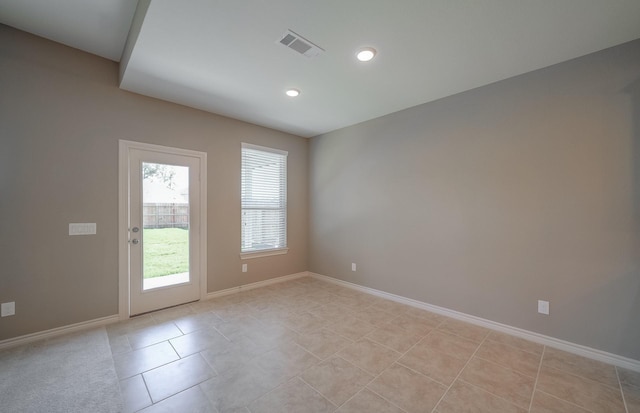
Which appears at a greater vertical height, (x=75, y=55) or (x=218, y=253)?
(x=75, y=55)

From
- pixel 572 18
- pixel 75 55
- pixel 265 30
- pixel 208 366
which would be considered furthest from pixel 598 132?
pixel 75 55

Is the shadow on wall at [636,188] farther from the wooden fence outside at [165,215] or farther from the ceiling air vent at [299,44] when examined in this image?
the wooden fence outside at [165,215]

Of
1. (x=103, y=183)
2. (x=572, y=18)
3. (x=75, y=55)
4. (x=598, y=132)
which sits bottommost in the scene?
(x=103, y=183)

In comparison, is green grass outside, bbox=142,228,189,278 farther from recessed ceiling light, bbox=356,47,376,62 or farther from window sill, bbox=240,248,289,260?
recessed ceiling light, bbox=356,47,376,62

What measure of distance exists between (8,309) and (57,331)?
1.49 feet

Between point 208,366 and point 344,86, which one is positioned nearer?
point 208,366

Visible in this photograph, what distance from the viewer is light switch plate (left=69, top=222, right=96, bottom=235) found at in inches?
107

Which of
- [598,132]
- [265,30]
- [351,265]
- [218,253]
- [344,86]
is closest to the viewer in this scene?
[265,30]

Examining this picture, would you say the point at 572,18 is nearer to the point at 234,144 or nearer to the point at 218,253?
the point at 234,144

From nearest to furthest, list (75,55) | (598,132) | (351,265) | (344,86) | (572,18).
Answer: (572,18) < (598,132) < (75,55) < (344,86) < (351,265)

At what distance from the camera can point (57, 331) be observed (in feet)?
8.55

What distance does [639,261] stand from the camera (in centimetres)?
209

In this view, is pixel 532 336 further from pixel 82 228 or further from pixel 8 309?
pixel 8 309

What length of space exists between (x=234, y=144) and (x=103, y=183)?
1.77 metres
